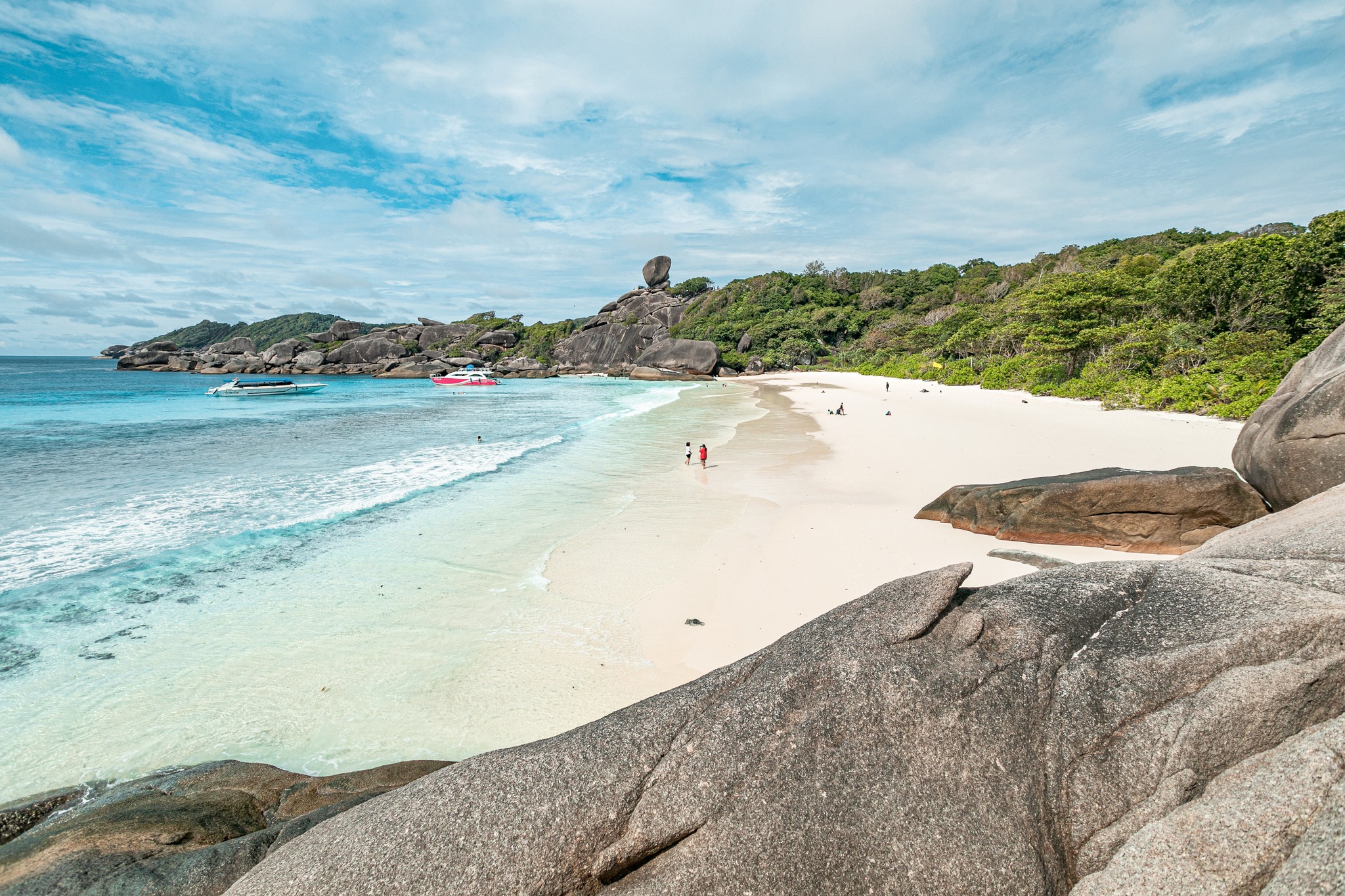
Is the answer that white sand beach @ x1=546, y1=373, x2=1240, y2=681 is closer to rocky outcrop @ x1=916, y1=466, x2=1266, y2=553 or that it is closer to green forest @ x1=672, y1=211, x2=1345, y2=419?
rocky outcrop @ x1=916, y1=466, x2=1266, y2=553

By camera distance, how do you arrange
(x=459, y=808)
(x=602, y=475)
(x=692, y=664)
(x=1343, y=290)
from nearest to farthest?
(x=459, y=808), (x=692, y=664), (x=602, y=475), (x=1343, y=290)

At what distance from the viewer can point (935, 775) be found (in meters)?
2.70

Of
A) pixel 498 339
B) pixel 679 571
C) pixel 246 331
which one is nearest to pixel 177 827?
pixel 679 571

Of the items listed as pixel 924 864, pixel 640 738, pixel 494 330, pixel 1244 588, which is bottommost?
pixel 924 864

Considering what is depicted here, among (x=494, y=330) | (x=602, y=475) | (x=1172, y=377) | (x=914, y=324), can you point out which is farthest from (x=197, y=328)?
(x=1172, y=377)

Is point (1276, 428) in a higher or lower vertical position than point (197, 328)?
lower

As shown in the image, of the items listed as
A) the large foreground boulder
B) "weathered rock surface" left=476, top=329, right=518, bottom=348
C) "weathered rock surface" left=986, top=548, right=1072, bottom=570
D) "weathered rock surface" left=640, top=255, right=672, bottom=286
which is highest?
"weathered rock surface" left=640, top=255, right=672, bottom=286

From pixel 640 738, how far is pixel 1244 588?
130 inches

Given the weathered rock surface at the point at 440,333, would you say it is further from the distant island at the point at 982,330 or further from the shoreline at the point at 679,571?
the shoreline at the point at 679,571

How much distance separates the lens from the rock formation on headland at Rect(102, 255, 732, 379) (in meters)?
89.7

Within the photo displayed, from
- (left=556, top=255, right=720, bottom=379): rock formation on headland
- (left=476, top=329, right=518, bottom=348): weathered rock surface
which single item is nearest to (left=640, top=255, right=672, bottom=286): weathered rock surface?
(left=556, top=255, right=720, bottom=379): rock formation on headland

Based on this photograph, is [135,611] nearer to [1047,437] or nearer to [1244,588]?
[1244,588]

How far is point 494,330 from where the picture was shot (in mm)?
103125

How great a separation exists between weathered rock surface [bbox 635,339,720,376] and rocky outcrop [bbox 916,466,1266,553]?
66047 mm
